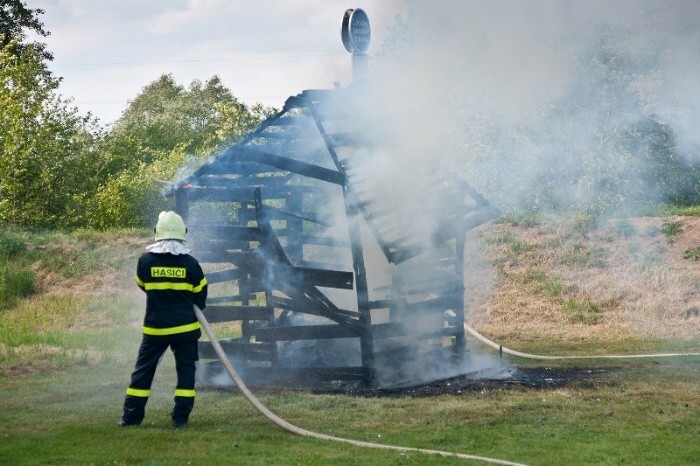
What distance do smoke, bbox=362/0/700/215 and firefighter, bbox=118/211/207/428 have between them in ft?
13.8

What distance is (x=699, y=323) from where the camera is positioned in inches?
725

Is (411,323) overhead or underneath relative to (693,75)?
underneath

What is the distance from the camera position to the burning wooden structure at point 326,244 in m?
12.4

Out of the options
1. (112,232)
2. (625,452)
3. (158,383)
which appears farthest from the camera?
(112,232)

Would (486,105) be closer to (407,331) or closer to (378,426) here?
(407,331)

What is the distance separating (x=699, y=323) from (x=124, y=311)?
12.7m

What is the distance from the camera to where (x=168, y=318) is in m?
9.89

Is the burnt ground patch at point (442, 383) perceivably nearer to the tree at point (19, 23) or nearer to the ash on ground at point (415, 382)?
the ash on ground at point (415, 382)

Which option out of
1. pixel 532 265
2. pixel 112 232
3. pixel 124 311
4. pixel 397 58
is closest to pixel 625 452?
pixel 397 58

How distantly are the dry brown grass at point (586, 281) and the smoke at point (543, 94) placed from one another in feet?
4.32

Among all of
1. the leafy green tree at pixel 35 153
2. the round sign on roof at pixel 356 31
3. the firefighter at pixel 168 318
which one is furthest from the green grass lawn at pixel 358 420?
the leafy green tree at pixel 35 153

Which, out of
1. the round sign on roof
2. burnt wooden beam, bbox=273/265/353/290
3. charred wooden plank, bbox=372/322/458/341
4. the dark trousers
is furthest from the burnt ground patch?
the round sign on roof

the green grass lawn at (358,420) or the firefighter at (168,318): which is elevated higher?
the firefighter at (168,318)

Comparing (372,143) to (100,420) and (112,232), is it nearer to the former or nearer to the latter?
(100,420)
